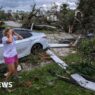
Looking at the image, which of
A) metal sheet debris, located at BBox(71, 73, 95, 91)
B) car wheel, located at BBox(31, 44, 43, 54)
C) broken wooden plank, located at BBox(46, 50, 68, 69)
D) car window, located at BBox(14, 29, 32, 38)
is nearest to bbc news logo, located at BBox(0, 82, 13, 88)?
metal sheet debris, located at BBox(71, 73, 95, 91)

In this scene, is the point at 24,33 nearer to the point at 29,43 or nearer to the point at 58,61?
the point at 29,43

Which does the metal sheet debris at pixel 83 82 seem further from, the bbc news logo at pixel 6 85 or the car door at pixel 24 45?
the car door at pixel 24 45


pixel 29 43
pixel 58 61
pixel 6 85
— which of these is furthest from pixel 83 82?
pixel 29 43

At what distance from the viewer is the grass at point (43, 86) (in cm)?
951

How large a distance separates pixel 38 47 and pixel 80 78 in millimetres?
4479

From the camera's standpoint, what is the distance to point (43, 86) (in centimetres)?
1003

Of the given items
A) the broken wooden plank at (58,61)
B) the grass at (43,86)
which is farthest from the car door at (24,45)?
the grass at (43,86)

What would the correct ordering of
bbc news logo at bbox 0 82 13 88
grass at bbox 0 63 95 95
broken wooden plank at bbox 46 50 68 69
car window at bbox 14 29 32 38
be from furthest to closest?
car window at bbox 14 29 32 38
broken wooden plank at bbox 46 50 68 69
bbc news logo at bbox 0 82 13 88
grass at bbox 0 63 95 95

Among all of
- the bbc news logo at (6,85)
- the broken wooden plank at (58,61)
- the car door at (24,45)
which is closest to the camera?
the bbc news logo at (6,85)

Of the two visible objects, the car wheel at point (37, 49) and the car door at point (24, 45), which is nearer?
the car door at point (24, 45)

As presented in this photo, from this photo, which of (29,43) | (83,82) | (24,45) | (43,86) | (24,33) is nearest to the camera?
(43,86)

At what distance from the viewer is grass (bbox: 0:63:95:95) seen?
31.2ft

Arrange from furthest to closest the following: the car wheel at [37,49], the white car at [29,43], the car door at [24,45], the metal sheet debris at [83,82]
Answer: the car wheel at [37,49]
the white car at [29,43]
the car door at [24,45]
the metal sheet debris at [83,82]

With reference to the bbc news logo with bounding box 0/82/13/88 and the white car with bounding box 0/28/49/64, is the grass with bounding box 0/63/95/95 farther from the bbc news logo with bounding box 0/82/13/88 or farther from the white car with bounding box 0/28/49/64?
the white car with bounding box 0/28/49/64
